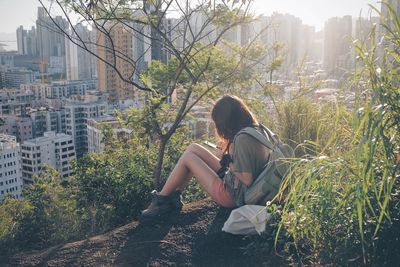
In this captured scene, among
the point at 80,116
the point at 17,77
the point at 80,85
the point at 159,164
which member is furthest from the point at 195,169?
the point at 17,77

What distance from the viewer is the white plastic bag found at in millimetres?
1733

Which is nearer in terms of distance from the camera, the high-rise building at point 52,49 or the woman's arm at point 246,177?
the woman's arm at point 246,177

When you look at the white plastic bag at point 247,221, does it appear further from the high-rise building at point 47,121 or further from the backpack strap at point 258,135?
the high-rise building at point 47,121

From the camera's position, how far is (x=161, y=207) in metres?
2.21

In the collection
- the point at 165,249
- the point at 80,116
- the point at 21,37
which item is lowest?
the point at 80,116

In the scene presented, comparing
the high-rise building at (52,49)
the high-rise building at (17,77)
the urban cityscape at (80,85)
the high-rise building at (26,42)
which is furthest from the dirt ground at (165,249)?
the high-rise building at (26,42)

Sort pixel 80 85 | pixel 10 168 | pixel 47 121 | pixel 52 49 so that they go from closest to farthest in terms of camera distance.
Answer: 1. pixel 10 168
2. pixel 47 121
3. pixel 80 85
4. pixel 52 49

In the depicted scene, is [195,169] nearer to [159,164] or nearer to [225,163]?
[225,163]

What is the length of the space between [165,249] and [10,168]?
80.0 ft

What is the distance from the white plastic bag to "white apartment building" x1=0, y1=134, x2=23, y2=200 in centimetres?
2343

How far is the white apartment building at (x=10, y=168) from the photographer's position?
78.3 ft

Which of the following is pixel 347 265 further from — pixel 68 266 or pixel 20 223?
pixel 20 223

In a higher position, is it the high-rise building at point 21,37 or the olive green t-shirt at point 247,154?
the high-rise building at point 21,37

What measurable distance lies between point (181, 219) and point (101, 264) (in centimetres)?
44
